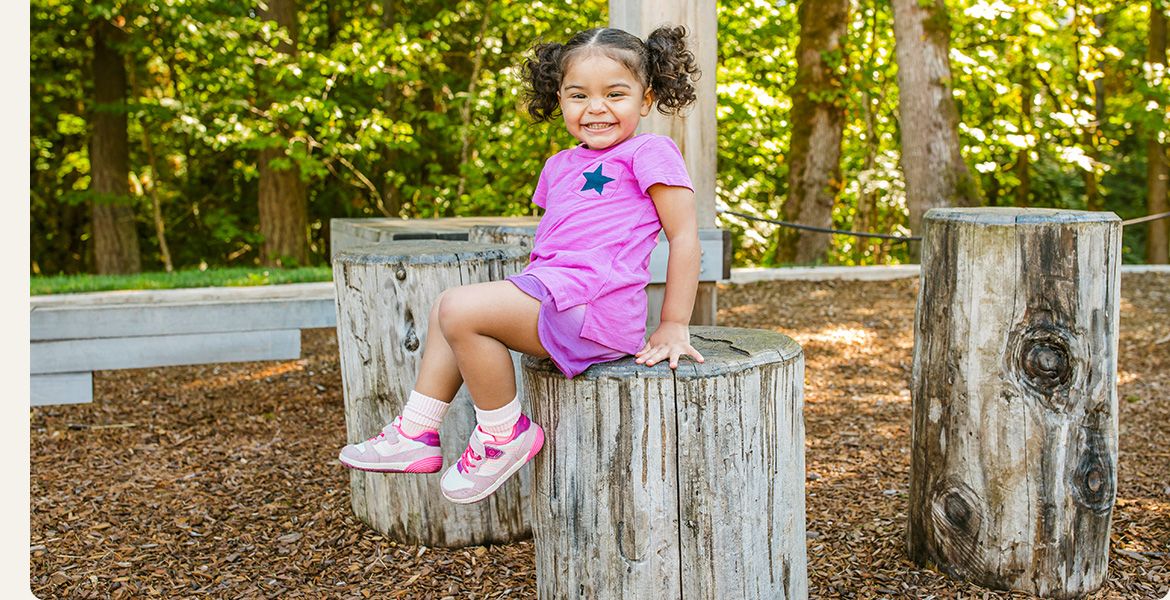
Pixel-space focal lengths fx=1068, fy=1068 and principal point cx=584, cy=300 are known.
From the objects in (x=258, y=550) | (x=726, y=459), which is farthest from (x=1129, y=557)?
(x=258, y=550)

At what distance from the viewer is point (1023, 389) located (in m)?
2.88

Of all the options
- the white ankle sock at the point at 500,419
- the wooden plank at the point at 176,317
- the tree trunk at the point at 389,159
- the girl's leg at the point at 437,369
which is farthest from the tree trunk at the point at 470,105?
the white ankle sock at the point at 500,419

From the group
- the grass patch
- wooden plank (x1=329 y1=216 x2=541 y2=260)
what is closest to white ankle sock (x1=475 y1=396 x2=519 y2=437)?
wooden plank (x1=329 y1=216 x2=541 y2=260)

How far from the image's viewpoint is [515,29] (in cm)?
1243

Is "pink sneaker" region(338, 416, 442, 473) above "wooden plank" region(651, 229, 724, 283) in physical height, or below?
below

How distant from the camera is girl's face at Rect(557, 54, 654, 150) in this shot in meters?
2.65

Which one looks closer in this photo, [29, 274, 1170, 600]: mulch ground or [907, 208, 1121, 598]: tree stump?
[907, 208, 1121, 598]: tree stump

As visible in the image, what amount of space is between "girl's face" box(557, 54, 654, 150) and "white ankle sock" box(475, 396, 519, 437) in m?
0.70

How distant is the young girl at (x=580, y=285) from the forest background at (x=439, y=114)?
255 inches

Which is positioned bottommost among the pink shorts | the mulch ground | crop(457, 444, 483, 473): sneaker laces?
the mulch ground

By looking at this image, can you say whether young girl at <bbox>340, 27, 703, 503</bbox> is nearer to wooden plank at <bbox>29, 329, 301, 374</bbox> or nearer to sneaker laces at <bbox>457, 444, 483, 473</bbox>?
sneaker laces at <bbox>457, 444, 483, 473</bbox>

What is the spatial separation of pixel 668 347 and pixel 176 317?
3.16m

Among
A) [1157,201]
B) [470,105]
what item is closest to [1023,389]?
[470,105]

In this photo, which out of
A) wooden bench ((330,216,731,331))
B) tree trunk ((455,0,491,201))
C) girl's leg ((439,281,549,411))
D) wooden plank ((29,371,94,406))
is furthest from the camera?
tree trunk ((455,0,491,201))
